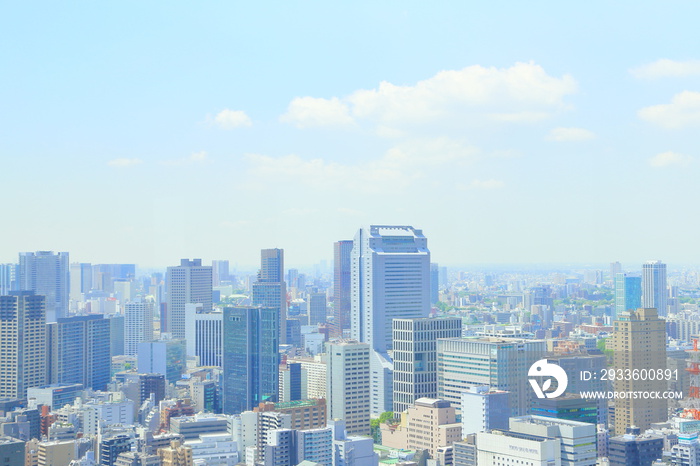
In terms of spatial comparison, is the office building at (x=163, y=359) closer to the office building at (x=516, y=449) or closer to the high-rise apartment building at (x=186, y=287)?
the high-rise apartment building at (x=186, y=287)

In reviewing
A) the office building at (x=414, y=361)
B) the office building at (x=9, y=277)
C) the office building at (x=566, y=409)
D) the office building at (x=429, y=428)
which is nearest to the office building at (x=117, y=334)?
the office building at (x=9, y=277)

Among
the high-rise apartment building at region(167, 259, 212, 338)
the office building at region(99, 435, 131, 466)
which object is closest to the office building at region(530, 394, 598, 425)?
the office building at region(99, 435, 131, 466)

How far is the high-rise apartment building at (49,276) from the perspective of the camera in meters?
24.4

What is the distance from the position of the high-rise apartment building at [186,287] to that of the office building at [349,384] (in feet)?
39.4

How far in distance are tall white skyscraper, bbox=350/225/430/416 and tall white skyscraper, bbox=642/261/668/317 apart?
6134 mm

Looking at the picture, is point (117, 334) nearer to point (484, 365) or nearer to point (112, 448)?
point (112, 448)

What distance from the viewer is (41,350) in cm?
1886

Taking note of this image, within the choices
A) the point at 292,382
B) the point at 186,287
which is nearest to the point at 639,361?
the point at 292,382

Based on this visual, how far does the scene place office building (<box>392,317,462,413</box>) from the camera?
48.5 feet

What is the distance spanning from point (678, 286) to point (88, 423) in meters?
14.9

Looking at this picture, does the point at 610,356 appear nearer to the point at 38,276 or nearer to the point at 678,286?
the point at 678,286

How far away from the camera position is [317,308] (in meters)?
29.2

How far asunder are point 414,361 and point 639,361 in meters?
3.48

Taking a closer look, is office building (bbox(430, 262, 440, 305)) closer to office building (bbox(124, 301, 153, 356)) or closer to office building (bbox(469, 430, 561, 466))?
office building (bbox(124, 301, 153, 356))
